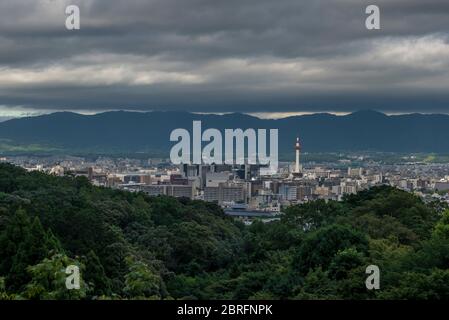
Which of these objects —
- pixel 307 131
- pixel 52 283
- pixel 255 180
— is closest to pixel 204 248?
pixel 52 283

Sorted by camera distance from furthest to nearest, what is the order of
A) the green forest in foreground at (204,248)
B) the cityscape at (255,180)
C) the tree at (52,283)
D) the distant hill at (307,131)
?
the distant hill at (307,131) → the cityscape at (255,180) → the green forest in foreground at (204,248) → the tree at (52,283)

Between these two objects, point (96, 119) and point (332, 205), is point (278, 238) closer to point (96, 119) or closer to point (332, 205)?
point (332, 205)

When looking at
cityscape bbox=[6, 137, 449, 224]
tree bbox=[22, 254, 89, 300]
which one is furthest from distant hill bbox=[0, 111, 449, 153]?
tree bbox=[22, 254, 89, 300]

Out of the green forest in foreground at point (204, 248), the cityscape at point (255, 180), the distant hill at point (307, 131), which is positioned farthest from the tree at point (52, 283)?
the distant hill at point (307, 131)

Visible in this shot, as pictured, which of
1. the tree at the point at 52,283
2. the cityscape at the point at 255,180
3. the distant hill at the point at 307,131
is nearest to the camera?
the tree at the point at 52,283

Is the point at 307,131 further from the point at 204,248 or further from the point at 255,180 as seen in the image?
the point at 204,248

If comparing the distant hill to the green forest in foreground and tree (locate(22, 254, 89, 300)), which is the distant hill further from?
tree (locate(22, 254, 89, 300))

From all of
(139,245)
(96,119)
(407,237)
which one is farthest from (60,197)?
(96,119)

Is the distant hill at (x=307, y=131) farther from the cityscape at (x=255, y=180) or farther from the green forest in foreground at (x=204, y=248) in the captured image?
the green forest in foreground at (x=204, y=248)
